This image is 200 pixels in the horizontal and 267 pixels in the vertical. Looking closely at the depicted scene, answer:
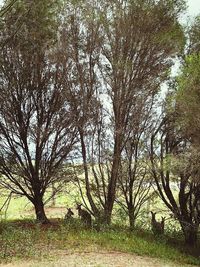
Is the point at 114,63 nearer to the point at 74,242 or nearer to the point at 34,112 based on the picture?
the point at 34,112

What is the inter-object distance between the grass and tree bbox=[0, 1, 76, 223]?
185 cm

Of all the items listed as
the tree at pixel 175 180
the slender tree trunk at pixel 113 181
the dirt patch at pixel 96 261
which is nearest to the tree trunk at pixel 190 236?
the tree at pixel 175 180

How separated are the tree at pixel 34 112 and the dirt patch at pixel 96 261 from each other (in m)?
4.96

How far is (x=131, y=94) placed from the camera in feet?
51.9

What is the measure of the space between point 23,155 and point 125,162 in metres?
3.98

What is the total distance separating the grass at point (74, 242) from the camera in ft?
39.2

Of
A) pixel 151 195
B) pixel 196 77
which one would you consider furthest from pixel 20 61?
pixel 151 195

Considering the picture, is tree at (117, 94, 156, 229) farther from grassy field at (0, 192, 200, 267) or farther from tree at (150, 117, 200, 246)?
grassy field at (0, 192, 200, 267)

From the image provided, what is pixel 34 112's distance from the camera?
16109mm

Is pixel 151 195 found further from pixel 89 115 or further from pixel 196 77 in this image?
pixel 196 77

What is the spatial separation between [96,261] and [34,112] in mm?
7007

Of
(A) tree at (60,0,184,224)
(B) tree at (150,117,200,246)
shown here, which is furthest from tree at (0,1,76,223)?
(B) tree at (150,117,200,246)

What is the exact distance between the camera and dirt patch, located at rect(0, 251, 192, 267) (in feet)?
33.8

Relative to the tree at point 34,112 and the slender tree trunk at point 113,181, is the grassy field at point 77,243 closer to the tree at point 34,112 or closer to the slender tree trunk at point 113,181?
the slender tree trunk at point 113,181
